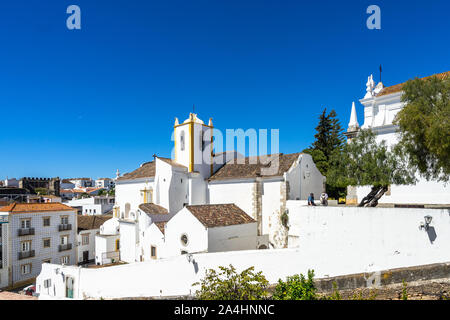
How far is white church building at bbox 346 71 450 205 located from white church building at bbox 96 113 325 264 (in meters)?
4.65

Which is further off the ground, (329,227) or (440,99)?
(440,99)

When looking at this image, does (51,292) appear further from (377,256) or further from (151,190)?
(377,256)

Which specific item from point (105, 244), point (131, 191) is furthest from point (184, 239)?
point (105, 244)

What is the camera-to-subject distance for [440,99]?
1013cm

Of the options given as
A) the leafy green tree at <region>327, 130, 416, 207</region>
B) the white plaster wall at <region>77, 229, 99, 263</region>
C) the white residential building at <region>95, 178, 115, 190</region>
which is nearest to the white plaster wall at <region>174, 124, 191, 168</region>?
the leafy green tree at <region>327, 130, 416, 207</region>

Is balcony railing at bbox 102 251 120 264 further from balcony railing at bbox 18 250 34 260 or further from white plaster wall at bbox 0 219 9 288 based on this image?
white plaster wall at bbox 0 219 9 288

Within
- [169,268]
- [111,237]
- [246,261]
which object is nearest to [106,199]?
[111,237]

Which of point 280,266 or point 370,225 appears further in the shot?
point 280,266

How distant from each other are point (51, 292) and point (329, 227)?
18892 millimetres

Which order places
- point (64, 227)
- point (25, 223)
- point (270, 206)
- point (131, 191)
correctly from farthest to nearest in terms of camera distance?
point (64, 227) → point (131, 191) → point (25, 223) → point (270, 206)

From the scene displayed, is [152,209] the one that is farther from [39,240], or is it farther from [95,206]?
[95,206]

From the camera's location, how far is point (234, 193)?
866 inches

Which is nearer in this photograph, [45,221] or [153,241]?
[153,241]

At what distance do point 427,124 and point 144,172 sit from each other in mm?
24115
